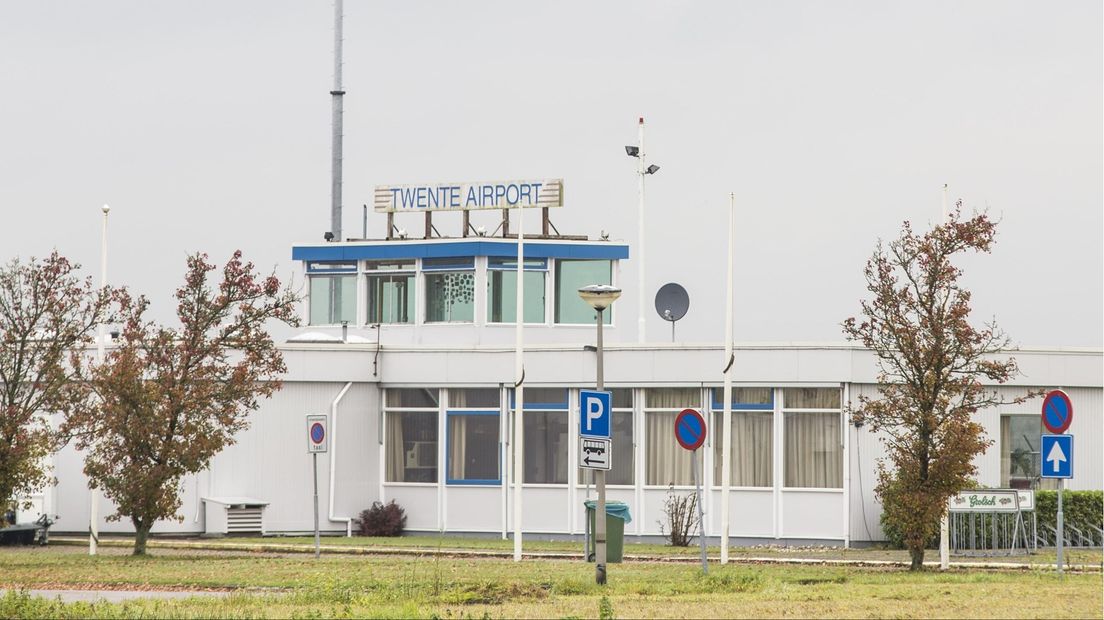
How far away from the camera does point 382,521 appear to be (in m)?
39.4

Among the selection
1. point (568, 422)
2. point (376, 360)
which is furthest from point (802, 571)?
point (376, 360)

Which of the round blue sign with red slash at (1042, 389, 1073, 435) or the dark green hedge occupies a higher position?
the round blue sign with red slash at (1042, 389, 1073, 435)

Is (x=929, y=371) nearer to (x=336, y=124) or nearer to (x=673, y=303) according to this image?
(x=673, y=303)

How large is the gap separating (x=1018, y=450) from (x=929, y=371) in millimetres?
10238

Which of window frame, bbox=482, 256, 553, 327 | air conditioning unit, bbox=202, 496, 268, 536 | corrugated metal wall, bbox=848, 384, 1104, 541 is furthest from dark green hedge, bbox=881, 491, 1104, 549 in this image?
air conditioning unit, bbox=202, 496, 268, 536

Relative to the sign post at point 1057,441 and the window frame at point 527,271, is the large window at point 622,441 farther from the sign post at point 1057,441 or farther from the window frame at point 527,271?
the sign post at point 1057,441

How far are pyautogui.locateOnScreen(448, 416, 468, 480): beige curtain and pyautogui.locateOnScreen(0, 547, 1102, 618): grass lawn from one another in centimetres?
958

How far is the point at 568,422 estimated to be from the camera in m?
38.6

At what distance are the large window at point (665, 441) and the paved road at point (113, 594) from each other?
1612 centimetres

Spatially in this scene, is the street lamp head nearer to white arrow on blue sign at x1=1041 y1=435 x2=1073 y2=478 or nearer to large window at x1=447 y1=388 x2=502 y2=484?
white arrow on blue sign at x1=1041 y1=435 x2=1073 y2=478

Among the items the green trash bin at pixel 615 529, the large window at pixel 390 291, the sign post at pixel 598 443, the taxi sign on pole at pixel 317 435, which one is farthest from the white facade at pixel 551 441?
the sign post at pixel 598 443

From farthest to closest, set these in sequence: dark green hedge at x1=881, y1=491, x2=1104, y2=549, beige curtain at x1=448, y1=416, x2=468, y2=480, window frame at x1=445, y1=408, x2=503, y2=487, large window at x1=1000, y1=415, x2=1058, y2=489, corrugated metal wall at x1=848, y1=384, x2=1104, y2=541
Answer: beige curtain at x1=448, y1=416, x2=468, y2=480, window frame at x1=445, y1=408, x2=503, y2=487, large window at x1=1000, y1=415, x2=1058, y2=489, corrugated metal wall at x1=848, y1=384, x2=1104, y2=541, dark green hedge at x1=881, y1=491, x2=1104, y2=549

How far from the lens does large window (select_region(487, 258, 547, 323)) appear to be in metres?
43.4

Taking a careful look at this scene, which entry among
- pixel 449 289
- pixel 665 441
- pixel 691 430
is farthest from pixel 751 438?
pixel 691 430
